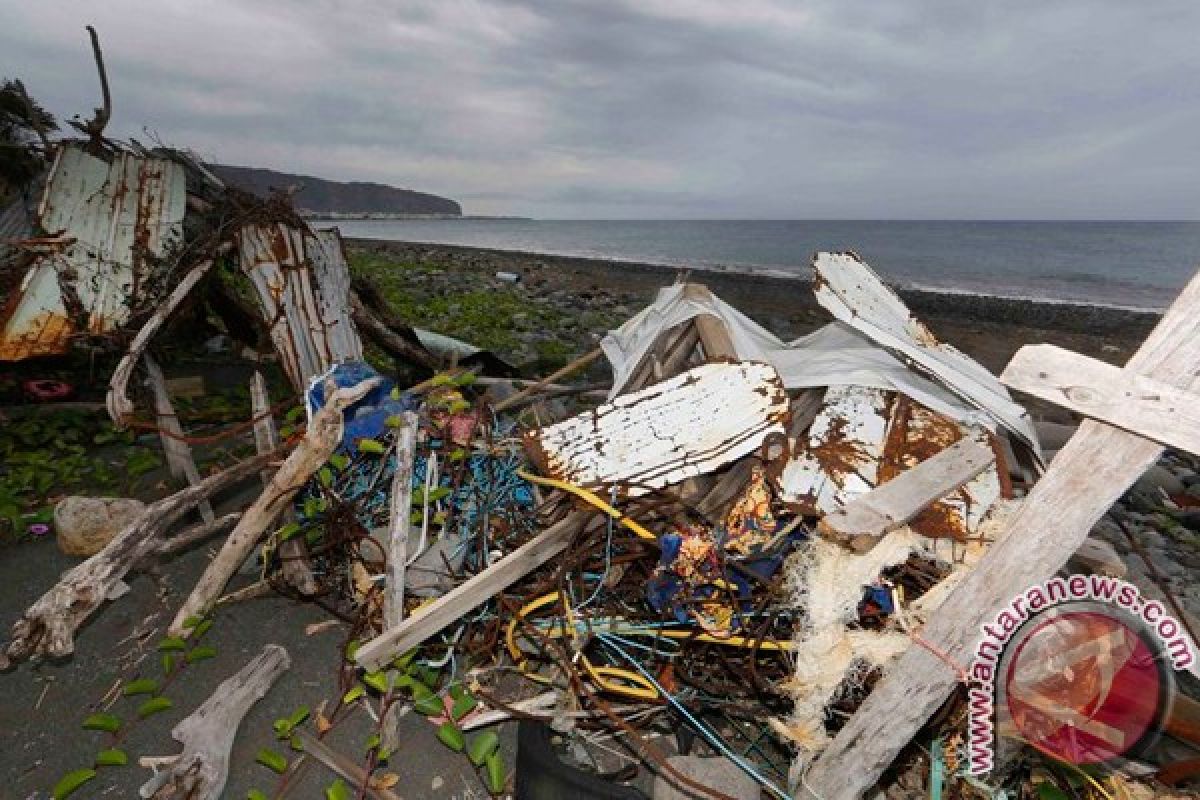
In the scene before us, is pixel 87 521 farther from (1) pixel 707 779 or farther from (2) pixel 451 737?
(1) pixel 707 779

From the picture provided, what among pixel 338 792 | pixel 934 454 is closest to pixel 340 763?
pixel 338 792

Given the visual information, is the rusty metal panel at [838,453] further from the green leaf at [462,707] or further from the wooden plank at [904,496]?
the green leaf at [462,707]

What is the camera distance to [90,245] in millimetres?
4957

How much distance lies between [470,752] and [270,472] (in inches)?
103

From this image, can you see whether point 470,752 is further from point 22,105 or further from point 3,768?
point 22,105

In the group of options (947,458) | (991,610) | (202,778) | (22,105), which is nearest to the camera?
(991,610)

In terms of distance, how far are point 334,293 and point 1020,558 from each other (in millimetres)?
5840

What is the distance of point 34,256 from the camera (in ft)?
15.8

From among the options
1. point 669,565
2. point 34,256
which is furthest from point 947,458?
point 34,256

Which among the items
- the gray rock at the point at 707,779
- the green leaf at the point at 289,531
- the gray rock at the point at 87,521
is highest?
the green leaf at the point at 289,531

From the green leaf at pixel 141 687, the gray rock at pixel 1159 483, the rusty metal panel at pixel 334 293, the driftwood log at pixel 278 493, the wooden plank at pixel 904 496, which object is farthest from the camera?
the gray rock at pixel 1159 483

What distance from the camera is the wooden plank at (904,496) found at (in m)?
2.47

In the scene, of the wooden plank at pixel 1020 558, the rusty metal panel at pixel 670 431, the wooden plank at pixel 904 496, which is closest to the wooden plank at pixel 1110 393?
the wooden plank at pixel 1020 558

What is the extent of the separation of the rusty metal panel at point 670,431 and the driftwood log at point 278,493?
4.22 feet
